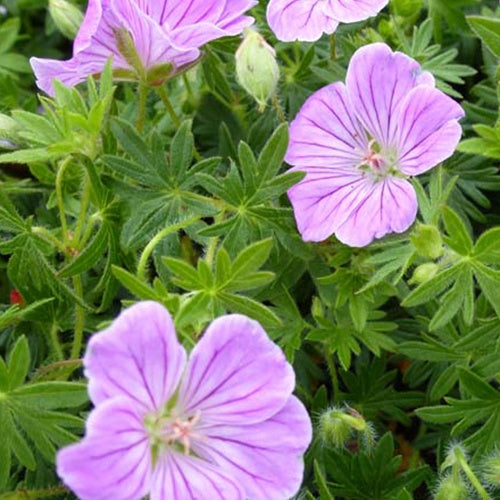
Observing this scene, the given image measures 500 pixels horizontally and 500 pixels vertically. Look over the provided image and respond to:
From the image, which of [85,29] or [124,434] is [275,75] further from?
[124,434]

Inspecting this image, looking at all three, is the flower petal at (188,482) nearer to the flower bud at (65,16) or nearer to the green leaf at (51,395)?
the green leaf at (51,395)

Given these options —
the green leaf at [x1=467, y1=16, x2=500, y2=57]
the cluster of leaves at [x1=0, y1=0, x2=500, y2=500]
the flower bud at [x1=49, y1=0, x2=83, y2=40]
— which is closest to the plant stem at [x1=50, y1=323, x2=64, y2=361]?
the cluster of leaves at [x1=0, y1=0, x2=500, y2=500]

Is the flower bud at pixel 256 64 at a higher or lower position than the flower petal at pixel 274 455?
higher

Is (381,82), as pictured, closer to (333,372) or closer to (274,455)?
(333,372)

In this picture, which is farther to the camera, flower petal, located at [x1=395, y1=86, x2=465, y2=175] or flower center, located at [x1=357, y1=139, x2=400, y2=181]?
flower center, located at [x1=357, y1=139, x2=400, y2=181]

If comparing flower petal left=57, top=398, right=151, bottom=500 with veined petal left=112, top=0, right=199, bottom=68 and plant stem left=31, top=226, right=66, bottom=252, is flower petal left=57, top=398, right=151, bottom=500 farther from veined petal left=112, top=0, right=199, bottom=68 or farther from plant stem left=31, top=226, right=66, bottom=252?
veined petal left=112, top=0, right=199, bottom=68

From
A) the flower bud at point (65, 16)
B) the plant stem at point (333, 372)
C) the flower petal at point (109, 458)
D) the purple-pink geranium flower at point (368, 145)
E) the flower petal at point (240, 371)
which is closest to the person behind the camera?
the flower petal at point (109, 458)

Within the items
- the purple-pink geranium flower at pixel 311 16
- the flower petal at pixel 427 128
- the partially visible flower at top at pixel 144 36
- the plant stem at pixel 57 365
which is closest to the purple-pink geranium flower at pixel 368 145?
the flower petal at pixel 427 128

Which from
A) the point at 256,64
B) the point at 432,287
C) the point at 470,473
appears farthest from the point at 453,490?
the point at 256,64
